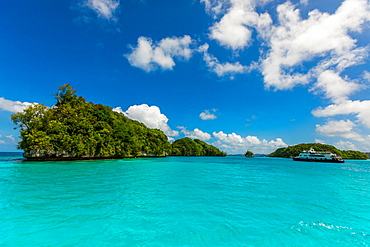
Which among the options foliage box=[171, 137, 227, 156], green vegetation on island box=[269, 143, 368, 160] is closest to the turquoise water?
foliage box=[171, 137, 227, 156]

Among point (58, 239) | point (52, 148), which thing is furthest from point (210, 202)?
point (52, 148)

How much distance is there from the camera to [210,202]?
9.67 meters

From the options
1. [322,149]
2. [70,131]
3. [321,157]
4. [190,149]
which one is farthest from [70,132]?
[322,149]

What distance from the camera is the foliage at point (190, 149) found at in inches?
5994

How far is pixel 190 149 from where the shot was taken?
15988cm

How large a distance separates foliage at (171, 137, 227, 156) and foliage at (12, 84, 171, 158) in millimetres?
85433

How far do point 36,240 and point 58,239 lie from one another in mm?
659

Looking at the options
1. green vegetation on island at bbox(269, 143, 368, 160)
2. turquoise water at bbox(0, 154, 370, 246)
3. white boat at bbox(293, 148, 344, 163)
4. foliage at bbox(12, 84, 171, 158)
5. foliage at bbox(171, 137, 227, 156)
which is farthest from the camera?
foliage at bbox(171, 137, 227, 156)

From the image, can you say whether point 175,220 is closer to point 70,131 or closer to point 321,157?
point 70,131

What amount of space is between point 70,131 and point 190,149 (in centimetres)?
11974

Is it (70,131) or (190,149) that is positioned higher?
(70,131)

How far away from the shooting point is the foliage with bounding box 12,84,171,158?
44469 millimetres

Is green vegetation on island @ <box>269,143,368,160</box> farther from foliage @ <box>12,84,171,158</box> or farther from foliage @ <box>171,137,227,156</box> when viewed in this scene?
foliage @ <box>12,84,171,158</box>

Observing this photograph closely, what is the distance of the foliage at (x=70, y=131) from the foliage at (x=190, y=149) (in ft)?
280
